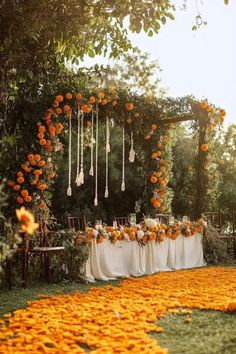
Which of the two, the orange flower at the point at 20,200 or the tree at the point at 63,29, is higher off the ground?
the tree at the point at 63,29

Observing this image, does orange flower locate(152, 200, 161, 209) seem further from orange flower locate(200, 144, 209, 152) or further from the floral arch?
orange flower locate(200, 144, 209, 152)

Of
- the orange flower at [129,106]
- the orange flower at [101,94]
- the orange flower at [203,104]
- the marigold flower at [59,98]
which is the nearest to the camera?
→ the marigold flower at [59,98]

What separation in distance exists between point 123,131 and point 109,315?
584 centimetres

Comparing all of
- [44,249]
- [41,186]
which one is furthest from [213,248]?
[44,249]

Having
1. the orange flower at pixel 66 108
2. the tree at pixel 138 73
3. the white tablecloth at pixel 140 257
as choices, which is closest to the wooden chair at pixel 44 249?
the white tablecloth at pixel 140 257

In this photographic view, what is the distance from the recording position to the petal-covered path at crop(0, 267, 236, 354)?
13.2 feet

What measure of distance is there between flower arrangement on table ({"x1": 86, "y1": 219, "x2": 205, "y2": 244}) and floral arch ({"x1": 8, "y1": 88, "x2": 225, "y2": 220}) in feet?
3.10

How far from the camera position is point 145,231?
29.4ft

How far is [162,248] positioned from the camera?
9359 millimetres

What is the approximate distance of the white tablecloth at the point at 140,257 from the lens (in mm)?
8203

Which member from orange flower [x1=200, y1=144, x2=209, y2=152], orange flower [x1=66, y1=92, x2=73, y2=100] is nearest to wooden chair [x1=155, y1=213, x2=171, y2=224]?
orange flower [x1=200, y1=144, x2=209, y2=152]

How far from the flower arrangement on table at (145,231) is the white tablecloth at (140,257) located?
10 cm

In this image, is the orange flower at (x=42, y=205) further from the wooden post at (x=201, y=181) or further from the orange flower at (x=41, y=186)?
the wooden post at (x=201, y=181)

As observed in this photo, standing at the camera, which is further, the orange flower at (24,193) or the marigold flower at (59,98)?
the marigold flower at (59,98)
